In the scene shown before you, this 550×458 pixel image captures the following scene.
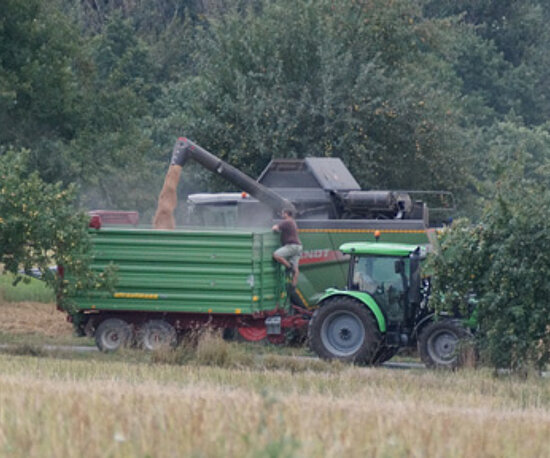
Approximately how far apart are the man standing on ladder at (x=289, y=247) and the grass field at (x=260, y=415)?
5.22m

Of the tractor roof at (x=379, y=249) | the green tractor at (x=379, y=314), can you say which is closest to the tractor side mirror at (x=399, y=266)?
the green tractor at (x=379, y=314)

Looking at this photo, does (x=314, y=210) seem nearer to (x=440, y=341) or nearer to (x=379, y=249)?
(x=379, y=249)

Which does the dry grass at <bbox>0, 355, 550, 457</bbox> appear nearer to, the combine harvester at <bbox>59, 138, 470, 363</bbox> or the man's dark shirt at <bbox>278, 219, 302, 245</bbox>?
the combine harvester at <bbox>59, 138, 470, 363</bbox>

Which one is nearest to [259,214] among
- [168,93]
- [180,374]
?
[180,374]

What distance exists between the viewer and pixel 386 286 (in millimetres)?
17219

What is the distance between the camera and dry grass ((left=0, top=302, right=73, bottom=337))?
2155cm

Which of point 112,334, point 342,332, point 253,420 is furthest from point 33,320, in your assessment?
point 253,420

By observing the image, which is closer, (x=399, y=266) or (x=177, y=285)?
(x=399, y=266)

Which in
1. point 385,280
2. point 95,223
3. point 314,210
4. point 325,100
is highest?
point 325,100

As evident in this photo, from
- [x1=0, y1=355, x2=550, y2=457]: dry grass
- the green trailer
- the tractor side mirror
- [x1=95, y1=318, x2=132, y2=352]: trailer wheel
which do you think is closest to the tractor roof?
the tractor side mirror

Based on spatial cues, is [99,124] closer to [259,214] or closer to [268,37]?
[268,37]

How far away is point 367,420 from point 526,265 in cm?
750

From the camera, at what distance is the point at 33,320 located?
74.8ft

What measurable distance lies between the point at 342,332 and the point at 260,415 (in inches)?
381
